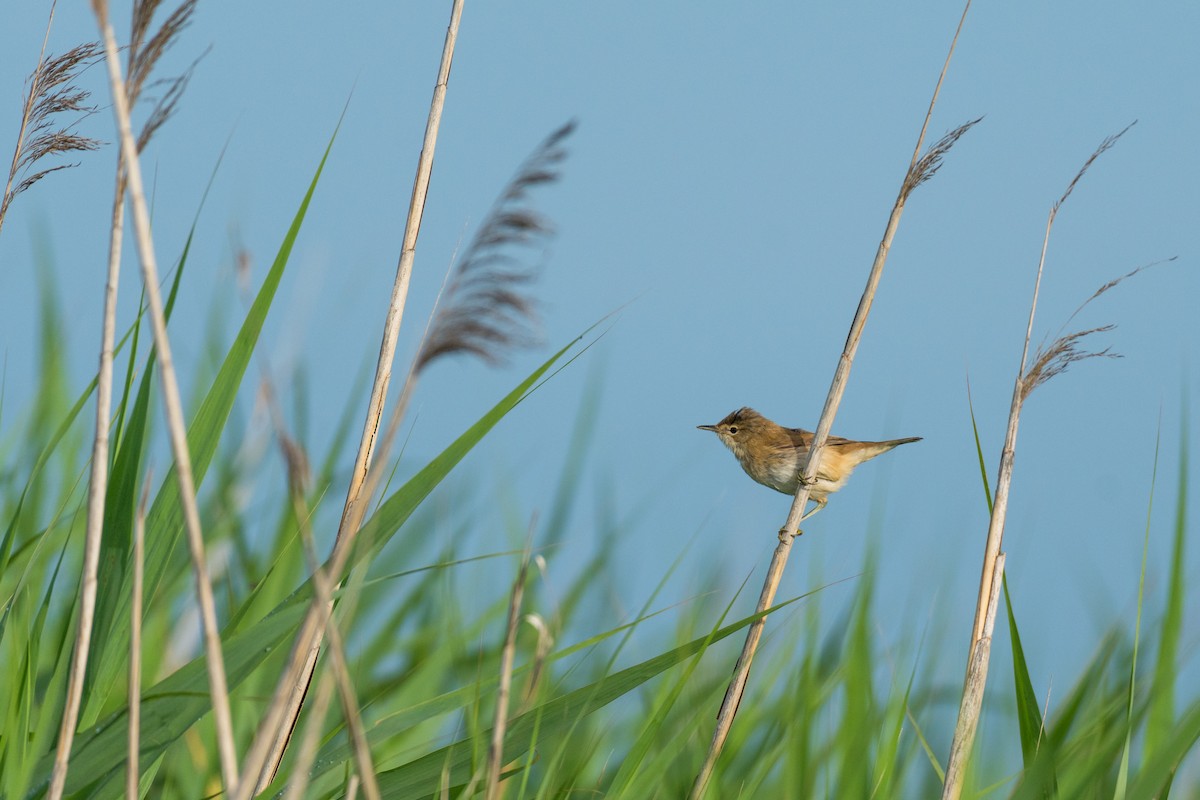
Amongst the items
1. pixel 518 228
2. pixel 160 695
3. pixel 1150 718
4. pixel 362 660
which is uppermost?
pixel 518 228

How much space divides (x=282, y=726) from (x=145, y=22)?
1.25m

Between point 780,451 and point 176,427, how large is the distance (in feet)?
15.7

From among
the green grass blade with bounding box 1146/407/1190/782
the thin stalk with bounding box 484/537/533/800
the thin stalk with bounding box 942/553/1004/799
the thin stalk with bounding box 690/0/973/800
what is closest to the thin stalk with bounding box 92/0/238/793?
the thin stalk with bounding box 484/537/533/800

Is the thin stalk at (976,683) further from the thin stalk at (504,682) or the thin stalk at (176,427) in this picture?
the thin stalk at (176,427)

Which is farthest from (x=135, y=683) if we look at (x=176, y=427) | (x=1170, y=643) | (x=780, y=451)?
(x=780, y=451)

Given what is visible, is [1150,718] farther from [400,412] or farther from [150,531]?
[150,531]

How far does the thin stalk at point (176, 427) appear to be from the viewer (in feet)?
4.44

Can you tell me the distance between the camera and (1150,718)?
2.47 meters

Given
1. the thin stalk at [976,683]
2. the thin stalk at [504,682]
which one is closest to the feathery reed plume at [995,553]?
the thin stalk at [976,683]

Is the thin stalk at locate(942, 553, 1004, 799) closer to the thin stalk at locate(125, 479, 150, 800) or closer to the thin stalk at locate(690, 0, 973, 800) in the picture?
the thin stalk at locate(690, 0, 973, 800)

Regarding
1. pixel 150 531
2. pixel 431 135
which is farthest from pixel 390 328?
pixel 150 531

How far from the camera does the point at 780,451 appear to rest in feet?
19.4

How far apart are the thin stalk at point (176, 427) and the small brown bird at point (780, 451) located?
450cm

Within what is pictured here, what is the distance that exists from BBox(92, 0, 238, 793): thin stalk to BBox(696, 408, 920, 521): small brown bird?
4500 millimetres
